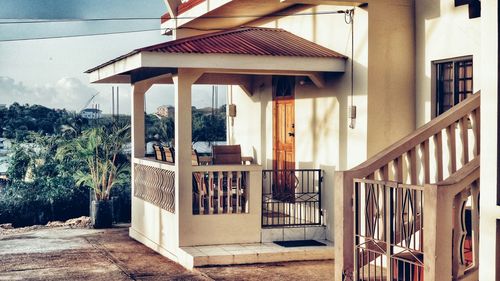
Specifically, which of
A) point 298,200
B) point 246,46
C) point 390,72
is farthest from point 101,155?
point 390,72

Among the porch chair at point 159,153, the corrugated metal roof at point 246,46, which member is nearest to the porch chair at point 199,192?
the porch chair at point 159,153

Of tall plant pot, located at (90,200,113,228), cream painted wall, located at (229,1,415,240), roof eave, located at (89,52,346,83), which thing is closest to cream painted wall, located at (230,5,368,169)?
cream painted wall, located at (229,1,415,240)

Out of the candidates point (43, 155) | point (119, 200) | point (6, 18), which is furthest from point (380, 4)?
point (43, 155)

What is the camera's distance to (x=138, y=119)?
14727 millimetres

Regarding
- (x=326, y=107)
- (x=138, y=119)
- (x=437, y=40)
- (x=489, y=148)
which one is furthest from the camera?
(x=138, y=119)

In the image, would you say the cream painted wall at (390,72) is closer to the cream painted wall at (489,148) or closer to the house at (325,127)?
the house at (325,127)

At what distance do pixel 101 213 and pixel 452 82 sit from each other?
792 centimetres

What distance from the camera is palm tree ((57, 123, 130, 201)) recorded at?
15.5 meters

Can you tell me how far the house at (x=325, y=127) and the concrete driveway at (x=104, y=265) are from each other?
360mm

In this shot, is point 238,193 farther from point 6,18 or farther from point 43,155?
point 43,155

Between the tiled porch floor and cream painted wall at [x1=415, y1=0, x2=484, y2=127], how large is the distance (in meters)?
2.50

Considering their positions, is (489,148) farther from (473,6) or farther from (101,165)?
(101,165)

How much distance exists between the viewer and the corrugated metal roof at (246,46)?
11336 millimetres

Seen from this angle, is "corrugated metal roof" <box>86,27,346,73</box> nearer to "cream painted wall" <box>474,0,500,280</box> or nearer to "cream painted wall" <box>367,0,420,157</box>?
"cream painted wall" <box>367,0,420,157</box>
